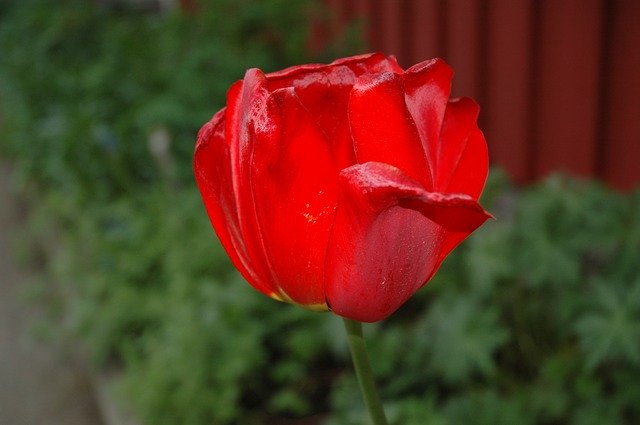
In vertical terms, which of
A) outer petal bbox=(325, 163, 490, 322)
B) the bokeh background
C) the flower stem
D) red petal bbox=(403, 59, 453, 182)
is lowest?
the bokeh background

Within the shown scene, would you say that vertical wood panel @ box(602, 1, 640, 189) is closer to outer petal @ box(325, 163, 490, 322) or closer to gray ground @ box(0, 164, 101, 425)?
gray ground @ box(0, 164, 101, 425)

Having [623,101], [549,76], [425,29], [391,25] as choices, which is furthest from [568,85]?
[391,25]

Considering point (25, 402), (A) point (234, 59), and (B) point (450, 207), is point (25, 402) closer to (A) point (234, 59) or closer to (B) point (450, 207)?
(A) point (234, 59)

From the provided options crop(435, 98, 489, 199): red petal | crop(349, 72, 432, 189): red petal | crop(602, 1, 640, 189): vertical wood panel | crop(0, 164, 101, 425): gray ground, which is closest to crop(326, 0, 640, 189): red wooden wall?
crop(602, 1, 640, 189): vertical wood panel

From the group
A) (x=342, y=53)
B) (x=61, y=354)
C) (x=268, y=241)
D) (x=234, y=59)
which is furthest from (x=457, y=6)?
(x=268, y=241)

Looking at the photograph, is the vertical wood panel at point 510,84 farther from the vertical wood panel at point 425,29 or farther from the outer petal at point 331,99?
the outer petal at point 331,99

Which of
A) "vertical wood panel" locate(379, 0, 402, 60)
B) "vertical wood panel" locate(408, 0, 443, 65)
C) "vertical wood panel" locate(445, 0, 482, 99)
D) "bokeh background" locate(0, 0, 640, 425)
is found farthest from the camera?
"vertical wood panel" locate(379, 0, 402, 60)

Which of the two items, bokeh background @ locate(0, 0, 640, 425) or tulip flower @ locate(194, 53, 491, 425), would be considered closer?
tulip flower @ locate(194, 53, 491, 425)

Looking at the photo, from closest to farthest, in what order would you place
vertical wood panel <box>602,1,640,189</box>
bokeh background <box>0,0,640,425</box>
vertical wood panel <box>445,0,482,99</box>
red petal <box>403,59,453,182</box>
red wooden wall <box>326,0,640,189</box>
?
red petal <box>403,59,453,182</box> → bokeh background <box>0,0,640,425</box> → vertical wood panel <box>602,1,640,189</box> → red wooden wall <box>326,0,640,189</box> → vertical wood panel <box>445,0,482,99</box>
